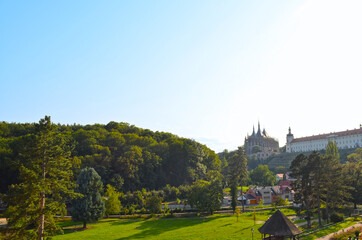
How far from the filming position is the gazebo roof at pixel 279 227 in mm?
25641

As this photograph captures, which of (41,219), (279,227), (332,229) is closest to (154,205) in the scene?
(332,229)

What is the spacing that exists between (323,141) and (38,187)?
159126mm

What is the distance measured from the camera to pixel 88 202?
48.3 metres

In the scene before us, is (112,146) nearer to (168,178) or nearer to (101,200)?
(168,178)

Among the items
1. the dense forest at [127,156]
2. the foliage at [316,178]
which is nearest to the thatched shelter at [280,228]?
the foliage at [316,178]

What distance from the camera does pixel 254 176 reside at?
10994cm

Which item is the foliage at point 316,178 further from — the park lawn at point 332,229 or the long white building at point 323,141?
the long white building at point 323,141

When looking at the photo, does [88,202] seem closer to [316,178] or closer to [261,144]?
[316,178]

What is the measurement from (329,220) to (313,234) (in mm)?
11617

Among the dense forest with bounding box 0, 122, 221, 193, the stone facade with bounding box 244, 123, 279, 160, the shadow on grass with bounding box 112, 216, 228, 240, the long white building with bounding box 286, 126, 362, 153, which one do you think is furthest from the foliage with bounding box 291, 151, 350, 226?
the stone facade with bounding box 244, 123, 279, 160

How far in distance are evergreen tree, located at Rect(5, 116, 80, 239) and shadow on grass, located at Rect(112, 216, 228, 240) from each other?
56.9 feet

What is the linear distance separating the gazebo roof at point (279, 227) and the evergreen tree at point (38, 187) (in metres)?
17.9

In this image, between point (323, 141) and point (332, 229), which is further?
point (323, 141)

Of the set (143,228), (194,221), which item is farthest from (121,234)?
(194,221)
